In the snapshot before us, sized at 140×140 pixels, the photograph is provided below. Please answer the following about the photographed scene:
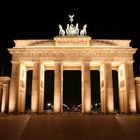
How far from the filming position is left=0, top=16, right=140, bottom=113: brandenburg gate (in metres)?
48.6

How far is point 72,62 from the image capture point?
5100cm

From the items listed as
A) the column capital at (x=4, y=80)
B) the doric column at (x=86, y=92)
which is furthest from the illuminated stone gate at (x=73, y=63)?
the column capital at (x=4, y=80)

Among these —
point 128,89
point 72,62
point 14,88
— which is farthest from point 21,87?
point 128,89

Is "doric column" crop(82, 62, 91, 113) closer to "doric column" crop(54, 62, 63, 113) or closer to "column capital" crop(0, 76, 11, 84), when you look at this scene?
"doric column" crop(54, 62, 63, 113)

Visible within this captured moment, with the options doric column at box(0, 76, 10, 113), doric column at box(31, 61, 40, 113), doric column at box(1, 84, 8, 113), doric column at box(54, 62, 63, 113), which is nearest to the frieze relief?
doric column at box(31, 61, 40, 113)

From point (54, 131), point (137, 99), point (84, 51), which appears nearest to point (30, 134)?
point (54, 131)

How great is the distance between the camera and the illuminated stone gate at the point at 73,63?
1914 inches

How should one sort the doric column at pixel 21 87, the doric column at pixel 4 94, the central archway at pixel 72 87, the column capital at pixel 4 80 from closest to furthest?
the doric column at pixel 21 87 < the doric column at pixel 4 94 < the column capital at pixel 4 80 < the central archway at pixel 72 87

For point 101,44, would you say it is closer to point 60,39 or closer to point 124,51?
point 124,51

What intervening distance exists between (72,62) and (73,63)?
1406 millimetres

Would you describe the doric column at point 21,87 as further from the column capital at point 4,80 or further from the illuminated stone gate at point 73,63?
the column capital at point 4,80

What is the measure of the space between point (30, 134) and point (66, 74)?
6657 cm

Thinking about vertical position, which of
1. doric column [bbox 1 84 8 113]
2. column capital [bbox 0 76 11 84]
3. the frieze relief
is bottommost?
doric column [bbox 1 84 8 113]

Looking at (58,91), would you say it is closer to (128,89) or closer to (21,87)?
(21,87)
